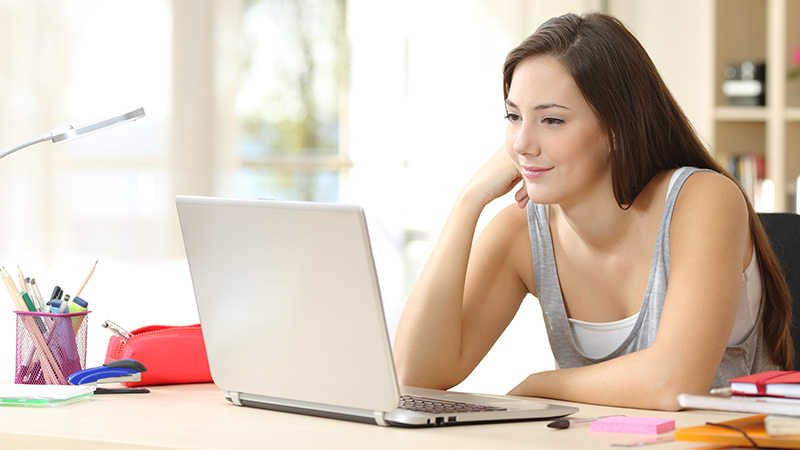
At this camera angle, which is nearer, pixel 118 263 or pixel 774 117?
pixel 774 117

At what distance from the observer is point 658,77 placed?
155 centimetres

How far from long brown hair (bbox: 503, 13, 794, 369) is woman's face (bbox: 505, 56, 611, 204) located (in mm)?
18

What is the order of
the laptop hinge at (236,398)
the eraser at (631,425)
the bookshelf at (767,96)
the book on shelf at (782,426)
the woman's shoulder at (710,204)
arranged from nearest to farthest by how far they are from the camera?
the book on shelf at (782,426), the eraser at (631,425), the laptop hinge at (236,398), the woman's shoulder at (710,204), the bookshelf at (767,96)

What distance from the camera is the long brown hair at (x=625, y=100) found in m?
1.49

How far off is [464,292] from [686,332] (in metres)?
0.50

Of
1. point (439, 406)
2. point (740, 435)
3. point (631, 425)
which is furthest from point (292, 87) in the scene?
point (740, 435)

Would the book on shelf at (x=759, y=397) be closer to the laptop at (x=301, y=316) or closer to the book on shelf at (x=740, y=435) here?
the book on shelf at (x=740, y=435)

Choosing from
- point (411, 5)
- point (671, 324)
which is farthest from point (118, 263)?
point (671, 324)

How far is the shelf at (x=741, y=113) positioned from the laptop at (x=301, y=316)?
236 centimetres

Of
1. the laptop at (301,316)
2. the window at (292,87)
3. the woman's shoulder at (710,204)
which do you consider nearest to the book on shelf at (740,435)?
the laptop at (301,316)

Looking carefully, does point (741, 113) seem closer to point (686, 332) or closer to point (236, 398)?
point (686, 332)

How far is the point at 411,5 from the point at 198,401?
2814mm

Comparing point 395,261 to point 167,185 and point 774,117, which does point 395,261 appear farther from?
point 774,117

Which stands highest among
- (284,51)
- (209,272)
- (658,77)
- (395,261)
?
(284,51)
